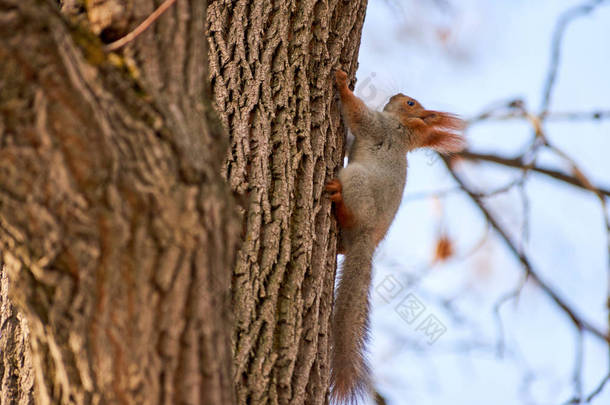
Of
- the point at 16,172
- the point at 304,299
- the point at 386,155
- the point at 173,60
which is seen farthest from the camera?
the point at 386,155

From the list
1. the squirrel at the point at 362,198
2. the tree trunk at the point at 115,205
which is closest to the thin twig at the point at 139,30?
the tree trunk at the point at 115,205

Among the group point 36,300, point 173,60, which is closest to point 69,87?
point 173,60

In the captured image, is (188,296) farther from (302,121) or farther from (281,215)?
(302,121)

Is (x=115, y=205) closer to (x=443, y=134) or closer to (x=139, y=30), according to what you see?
(x=139, y=30)

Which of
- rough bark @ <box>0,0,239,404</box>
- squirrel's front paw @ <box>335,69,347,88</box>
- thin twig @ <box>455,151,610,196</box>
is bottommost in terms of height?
rough bark @ <box>0,0,239,404</box>

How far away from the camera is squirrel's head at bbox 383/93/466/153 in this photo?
4594 mm

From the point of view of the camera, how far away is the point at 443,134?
182 inches

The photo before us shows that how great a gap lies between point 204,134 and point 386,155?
2.66m

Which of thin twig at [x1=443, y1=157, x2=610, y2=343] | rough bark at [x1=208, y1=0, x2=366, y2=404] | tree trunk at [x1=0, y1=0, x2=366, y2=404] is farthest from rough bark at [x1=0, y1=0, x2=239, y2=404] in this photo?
thin twig at [x1=443, y1=157, x2=610, y2=343]

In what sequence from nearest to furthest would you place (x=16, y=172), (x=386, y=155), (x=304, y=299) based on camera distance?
(x=16, y=172) < (x=304, y=299) < (x=386, y=155)

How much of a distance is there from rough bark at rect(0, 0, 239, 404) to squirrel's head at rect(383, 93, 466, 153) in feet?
10.6

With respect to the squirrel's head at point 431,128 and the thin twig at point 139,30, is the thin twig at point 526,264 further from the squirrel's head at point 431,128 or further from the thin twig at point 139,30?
the thin twig at point 139,30

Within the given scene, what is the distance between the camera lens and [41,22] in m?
1.46

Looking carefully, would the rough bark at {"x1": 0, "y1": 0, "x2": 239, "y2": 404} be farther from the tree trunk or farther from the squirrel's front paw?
the squirrel's front paw
